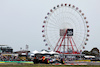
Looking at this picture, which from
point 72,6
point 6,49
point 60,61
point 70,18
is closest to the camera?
point 60,61

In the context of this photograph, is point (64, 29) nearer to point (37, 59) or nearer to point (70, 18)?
point (70, 18)

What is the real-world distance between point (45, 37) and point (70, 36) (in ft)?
32.1

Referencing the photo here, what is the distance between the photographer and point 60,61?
4606 centimetres

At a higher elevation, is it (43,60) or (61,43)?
(61,43)

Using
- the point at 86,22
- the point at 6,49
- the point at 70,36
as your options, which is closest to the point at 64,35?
the point at 70,36

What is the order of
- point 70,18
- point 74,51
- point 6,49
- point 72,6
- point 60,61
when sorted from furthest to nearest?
point 6,49 < point 74,51 < point 72,6 < point 70,18 < point 60,61

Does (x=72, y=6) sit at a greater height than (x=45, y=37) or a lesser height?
greater

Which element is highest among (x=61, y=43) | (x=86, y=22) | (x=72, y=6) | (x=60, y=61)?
(x=72, y=6)

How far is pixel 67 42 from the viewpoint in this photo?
3150 inches

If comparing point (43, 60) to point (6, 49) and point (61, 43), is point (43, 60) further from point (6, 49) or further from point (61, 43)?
point (6, 49)

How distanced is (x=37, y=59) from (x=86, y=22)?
34.6m

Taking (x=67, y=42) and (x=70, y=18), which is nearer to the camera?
(x=70, y=18)

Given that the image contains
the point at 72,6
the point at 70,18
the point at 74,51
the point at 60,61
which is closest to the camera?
the point at 60,61

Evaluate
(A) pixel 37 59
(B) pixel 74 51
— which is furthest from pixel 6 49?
(A) pixel 37 59
